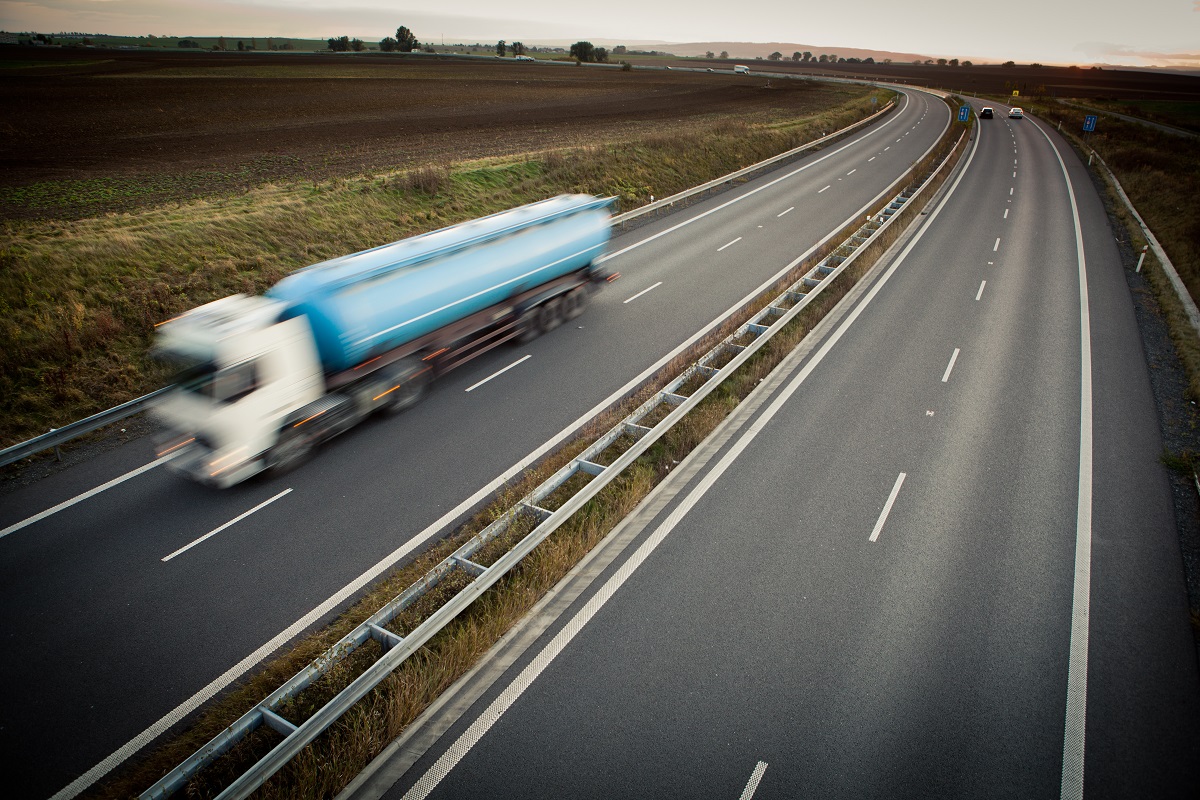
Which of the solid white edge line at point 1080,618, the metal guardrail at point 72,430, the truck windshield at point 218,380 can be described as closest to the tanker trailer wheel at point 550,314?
the truck windshield at point 218,380

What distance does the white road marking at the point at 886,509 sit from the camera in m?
9.01

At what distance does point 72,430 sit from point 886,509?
13.6 meters

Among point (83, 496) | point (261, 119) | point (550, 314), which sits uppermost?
point (261, 119)

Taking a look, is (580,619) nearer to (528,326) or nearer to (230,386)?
(230,386)

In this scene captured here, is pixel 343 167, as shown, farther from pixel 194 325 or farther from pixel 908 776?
pixel 908 776

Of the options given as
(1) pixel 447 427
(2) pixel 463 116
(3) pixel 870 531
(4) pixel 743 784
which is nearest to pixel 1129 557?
(3) pixel 870 531

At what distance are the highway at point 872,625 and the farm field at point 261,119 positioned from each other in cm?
2222

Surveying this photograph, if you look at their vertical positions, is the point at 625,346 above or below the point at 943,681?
above

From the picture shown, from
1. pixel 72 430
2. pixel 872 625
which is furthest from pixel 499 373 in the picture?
pixel 872 625

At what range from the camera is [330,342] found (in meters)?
10.3

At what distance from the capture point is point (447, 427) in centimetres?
1164

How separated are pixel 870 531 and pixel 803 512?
96 cm

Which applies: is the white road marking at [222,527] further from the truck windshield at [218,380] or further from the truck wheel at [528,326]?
the truck wheel at [528,326]

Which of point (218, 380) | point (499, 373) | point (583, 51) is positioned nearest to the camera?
point (218, 380)
